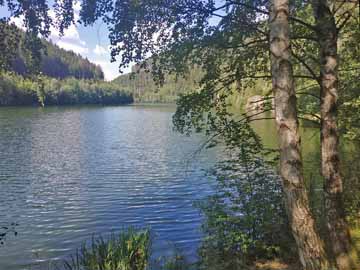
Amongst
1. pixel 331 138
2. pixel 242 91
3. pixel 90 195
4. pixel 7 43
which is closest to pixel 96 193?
pixel 90 195

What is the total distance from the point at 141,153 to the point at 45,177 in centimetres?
1295

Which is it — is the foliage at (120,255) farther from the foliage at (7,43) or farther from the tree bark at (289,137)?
the foliage at (7,43)

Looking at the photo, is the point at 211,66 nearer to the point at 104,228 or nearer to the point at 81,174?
the point at 104,228

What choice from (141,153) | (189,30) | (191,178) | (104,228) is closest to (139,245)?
(189,30)

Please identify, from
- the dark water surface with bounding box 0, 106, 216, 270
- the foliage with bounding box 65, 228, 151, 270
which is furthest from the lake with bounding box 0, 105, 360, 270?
the foliage with bounding box 65, 228, 151, 270

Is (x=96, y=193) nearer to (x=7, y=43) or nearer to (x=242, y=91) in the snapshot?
(x=242, y=91)

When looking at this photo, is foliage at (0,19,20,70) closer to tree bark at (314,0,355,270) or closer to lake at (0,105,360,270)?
A: tree bark at (314,0,355,270)

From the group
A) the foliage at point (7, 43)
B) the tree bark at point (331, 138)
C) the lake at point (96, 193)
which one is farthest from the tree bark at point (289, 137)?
the lake at point (96, 193)

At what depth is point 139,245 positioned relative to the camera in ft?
32.4

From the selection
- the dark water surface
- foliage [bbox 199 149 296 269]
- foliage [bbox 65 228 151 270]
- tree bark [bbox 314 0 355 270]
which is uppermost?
tree bark [bbox 314 0 355 270]

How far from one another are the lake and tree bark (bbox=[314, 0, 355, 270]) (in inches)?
103

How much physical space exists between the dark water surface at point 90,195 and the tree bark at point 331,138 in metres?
4.99

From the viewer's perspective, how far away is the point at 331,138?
682cm

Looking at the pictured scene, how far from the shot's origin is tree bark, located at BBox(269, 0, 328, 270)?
4898 millimetres
